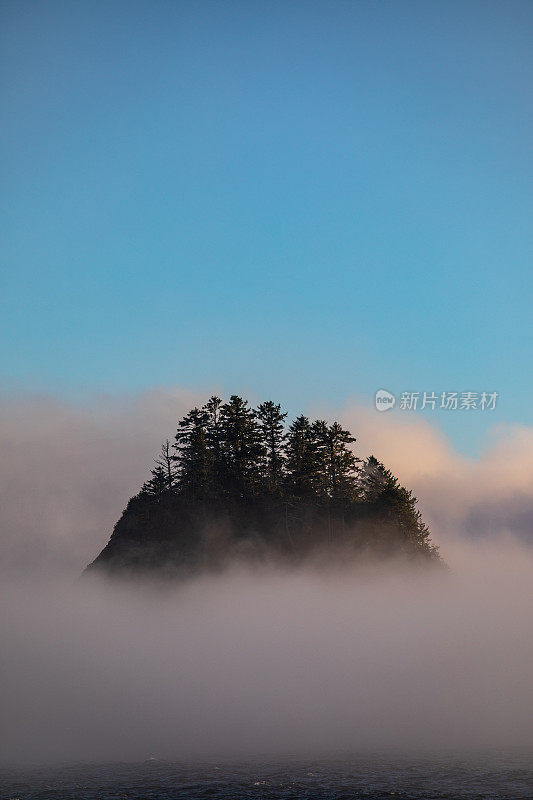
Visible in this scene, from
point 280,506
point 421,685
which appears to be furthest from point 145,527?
point 421,685

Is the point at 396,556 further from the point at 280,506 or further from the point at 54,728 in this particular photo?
the point at 54,728

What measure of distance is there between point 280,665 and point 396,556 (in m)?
89.7

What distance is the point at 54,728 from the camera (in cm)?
13488

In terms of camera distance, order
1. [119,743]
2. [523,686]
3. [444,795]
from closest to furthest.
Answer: [444,795] → [119,743] → [523,686]

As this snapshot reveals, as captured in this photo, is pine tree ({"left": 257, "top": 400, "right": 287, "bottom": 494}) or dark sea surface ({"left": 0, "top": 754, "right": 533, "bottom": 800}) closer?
dark sea surface ({"left": 0, "top": 754, "right": 533, "bottom": 800})

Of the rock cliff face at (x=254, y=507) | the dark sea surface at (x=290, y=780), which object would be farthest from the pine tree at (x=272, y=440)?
the dark sea surface at (x=290, y=780)

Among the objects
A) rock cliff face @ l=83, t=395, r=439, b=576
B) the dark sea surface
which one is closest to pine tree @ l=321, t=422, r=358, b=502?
rock cliff face @ l=83, t=395, r=439, b=576

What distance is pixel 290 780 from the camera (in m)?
51.4

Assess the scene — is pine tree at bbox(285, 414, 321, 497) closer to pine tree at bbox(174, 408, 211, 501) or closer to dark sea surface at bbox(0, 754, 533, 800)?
pine tree at bbox(174, 408, 211, 501)

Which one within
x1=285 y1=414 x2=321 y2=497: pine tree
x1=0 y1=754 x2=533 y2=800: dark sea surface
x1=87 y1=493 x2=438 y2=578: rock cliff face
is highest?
x1=285 y1=414 x2=321 y2=497: pine tree

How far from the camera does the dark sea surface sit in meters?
44.0

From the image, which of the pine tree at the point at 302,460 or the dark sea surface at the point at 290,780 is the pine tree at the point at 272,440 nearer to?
the pine tree at the point at 302,460

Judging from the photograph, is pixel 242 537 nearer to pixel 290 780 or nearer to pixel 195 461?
pixel 195 461

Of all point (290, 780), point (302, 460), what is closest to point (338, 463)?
point (302, 460)
